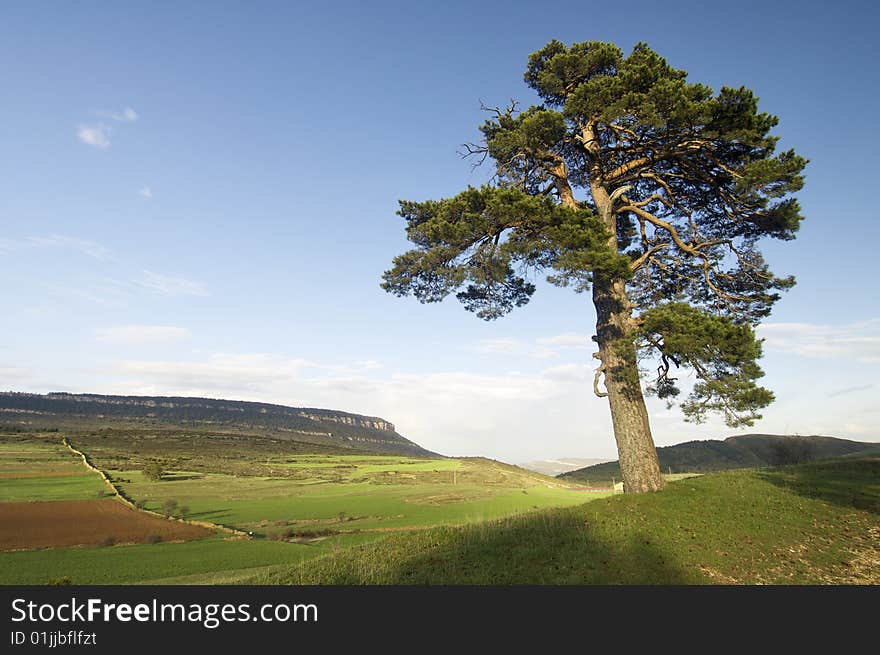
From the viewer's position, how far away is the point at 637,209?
1870 centimetres

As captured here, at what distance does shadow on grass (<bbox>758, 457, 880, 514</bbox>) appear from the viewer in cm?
1489

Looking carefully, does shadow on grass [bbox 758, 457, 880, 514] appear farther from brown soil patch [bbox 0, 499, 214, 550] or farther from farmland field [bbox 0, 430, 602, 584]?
brown soil patch [bbox 0, 499, 214, 550]

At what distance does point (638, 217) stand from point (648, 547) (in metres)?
13.2

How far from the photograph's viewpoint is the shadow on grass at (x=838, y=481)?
14891 millimetres

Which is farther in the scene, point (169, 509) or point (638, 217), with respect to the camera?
point (169, 509)

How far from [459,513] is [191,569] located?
2361 centimetres

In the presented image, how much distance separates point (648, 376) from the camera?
15.1 meters

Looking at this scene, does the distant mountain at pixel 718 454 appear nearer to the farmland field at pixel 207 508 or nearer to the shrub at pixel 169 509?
the farmland field at pixel 207 508

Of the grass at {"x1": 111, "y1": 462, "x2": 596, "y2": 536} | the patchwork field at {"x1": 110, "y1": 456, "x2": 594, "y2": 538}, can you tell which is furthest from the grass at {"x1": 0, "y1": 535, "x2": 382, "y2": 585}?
the grass at {"x1": 111, "y1": 462, "x2": 596, "y2": 536}

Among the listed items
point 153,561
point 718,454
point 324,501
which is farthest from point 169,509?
point 718,454

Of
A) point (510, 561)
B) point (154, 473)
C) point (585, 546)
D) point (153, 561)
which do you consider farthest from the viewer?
point (154, 473)

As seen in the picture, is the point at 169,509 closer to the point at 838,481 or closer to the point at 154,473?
the point at 154,473

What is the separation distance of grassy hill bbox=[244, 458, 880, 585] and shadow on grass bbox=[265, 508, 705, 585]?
1.0 inches

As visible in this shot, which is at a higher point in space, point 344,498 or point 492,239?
point 492,239
